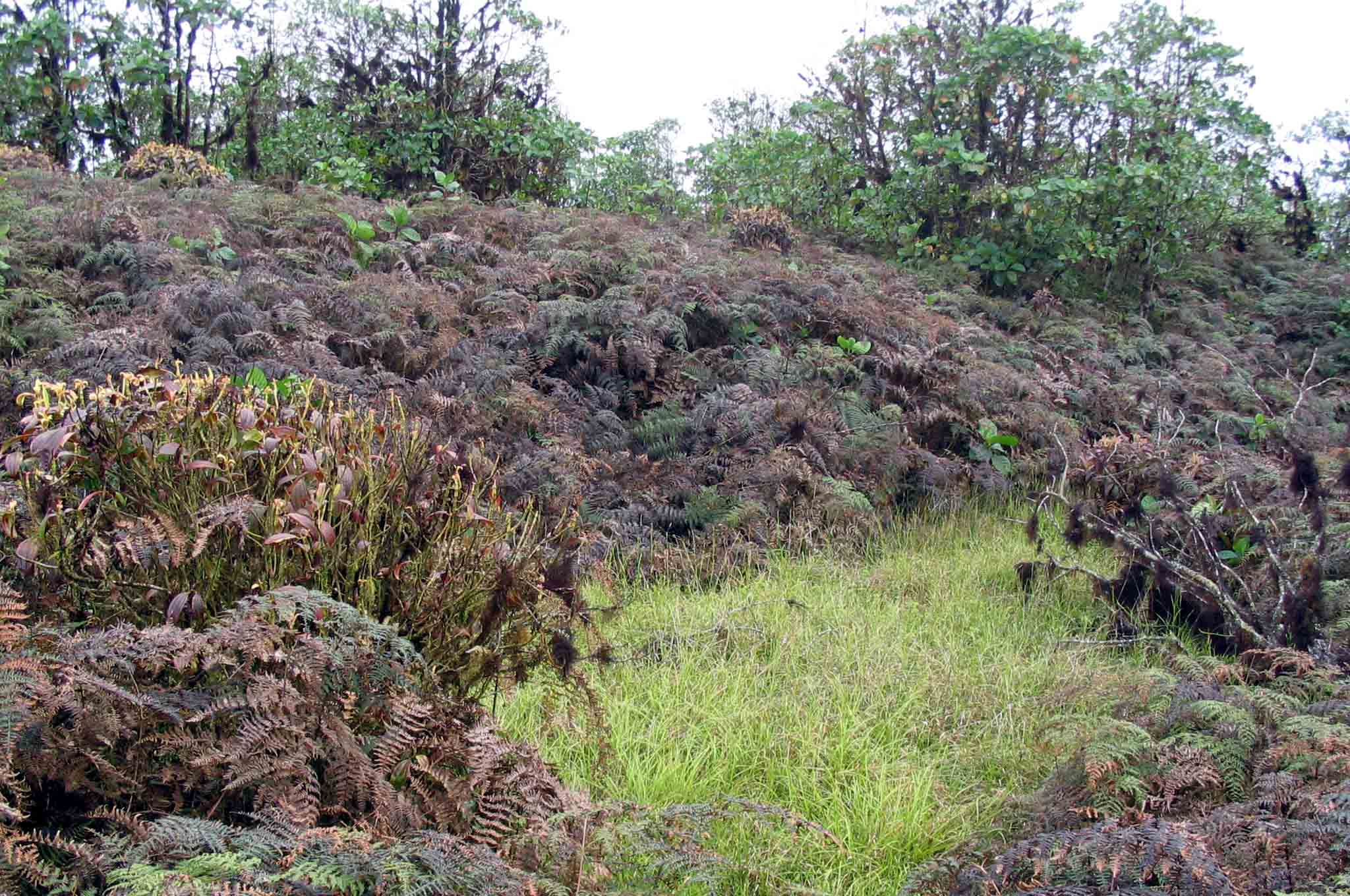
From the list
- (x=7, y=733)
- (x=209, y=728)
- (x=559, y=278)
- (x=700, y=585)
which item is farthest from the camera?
(x=559, y=278)

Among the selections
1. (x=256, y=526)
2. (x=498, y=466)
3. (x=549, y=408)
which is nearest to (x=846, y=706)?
(x=256, y=526)

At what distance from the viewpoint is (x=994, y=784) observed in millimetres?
3250

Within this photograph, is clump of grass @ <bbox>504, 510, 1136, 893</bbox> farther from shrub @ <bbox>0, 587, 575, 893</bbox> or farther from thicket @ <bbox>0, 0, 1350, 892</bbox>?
shrub @ <bbox>0, 587, 575, 893</bbox>

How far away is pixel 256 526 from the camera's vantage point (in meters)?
2.70

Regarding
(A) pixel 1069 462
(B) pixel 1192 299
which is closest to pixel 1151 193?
(B) pixel 1192 299

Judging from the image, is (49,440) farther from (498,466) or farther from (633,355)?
(633,355)

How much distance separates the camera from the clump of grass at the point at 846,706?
299cm

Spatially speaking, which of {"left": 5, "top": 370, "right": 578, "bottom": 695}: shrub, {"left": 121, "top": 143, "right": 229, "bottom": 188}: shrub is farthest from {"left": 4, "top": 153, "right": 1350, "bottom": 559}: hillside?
{"left": 5, "top": 370, "right": 578, "bottom": 695}: shrub

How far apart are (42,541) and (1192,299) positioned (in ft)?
36.5

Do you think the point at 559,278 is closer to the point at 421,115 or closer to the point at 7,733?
the point at 421,115

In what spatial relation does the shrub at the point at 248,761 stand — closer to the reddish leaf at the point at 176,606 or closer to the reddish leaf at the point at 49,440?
the reddish leaf at the point at 176,606

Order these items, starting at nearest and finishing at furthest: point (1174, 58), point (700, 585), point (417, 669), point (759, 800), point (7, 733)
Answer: point (7, 733)
point (417, 669)
point (759, 800)
point (700, 585)
point (1174, 58)

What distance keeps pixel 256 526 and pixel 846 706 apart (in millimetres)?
2075

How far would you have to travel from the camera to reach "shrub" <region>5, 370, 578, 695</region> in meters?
2.54
